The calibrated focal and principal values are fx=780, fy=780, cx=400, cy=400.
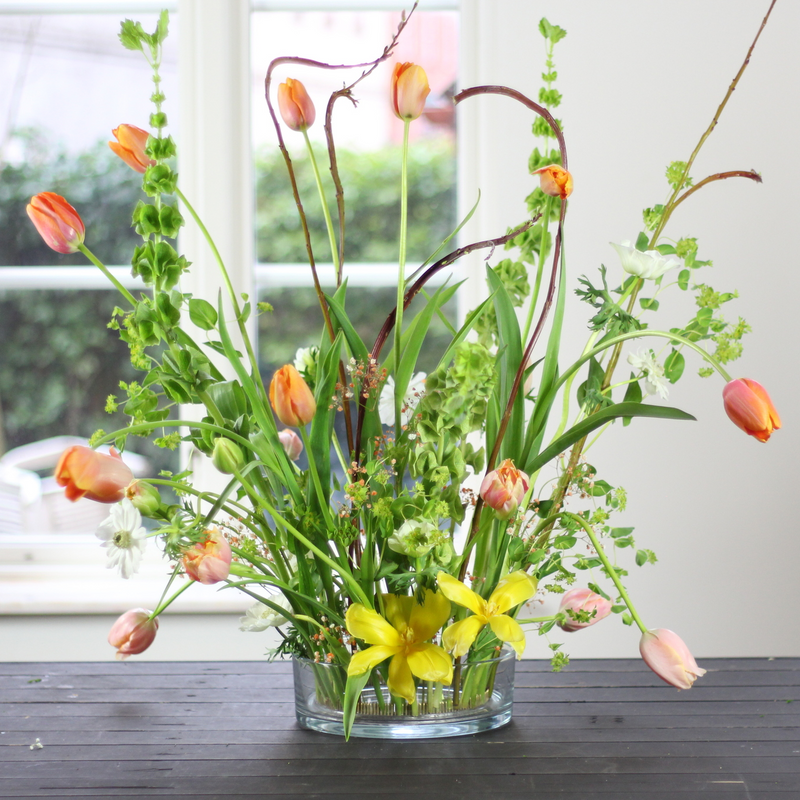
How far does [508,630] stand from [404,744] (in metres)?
0.21

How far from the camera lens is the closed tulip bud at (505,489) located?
0.56 meters

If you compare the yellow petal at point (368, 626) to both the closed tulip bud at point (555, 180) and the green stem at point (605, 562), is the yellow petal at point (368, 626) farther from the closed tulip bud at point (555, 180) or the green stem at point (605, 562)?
the closed tulip bud at point (555, 180)

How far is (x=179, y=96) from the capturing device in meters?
1.62

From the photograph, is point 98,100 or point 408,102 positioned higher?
point 98,100

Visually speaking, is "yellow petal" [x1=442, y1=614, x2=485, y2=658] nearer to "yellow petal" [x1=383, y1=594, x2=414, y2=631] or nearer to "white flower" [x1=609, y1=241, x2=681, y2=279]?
"yellow petal" [x1=383, y1=594, x2=414, y2=631]

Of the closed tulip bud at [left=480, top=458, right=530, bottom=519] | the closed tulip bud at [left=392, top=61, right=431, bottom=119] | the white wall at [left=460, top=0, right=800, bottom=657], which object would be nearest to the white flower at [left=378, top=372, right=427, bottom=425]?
the closed tulip bud at [left=480, top=458, right=530, bottom=519]

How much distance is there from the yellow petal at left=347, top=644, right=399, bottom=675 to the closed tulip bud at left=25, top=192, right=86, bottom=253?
1.21ft

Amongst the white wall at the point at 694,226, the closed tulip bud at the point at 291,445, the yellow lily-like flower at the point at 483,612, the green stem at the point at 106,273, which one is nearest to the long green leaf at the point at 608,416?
the yellow lily-like flower at the point at 483,612

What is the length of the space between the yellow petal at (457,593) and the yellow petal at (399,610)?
1.8 inches

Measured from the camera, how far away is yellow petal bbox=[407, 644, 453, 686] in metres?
0.57

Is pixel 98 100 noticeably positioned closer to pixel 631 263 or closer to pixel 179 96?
pixel 179 96

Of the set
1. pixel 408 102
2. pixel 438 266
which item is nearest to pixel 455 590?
pixel 438 266

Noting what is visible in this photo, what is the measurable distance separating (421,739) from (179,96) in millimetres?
1404

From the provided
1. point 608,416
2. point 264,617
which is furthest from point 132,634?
point 608,416
